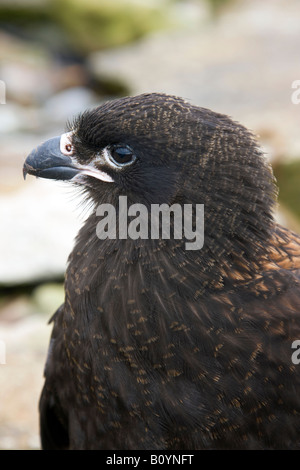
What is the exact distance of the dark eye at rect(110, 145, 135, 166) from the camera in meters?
3.72

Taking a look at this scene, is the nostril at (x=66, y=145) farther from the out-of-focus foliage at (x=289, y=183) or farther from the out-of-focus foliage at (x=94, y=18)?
the out-of-focus foliage at (x=94, y=18)

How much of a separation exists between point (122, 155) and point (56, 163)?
0.38 m

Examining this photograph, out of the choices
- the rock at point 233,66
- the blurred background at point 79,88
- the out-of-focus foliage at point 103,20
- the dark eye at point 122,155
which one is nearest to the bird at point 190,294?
the dark eye at point 122,155

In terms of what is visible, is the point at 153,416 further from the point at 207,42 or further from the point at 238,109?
the point at 207,42

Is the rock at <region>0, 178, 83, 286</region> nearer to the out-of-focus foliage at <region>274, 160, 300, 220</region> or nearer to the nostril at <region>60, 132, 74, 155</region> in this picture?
the out-of-focus foliage at <region>274, 160, 300, 220</region>

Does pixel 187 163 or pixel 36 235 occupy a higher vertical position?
pixel 36 235

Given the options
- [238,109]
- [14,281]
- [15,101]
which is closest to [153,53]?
[15,101]

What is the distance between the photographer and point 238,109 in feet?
30.7

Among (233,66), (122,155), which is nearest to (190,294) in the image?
(122,155)

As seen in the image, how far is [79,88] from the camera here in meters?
12.6

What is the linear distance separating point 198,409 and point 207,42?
9347 mm

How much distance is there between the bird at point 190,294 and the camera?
11.8 feet

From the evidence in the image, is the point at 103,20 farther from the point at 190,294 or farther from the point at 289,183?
the point at 190,294

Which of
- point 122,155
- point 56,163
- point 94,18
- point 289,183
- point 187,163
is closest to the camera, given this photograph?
point 187,163
